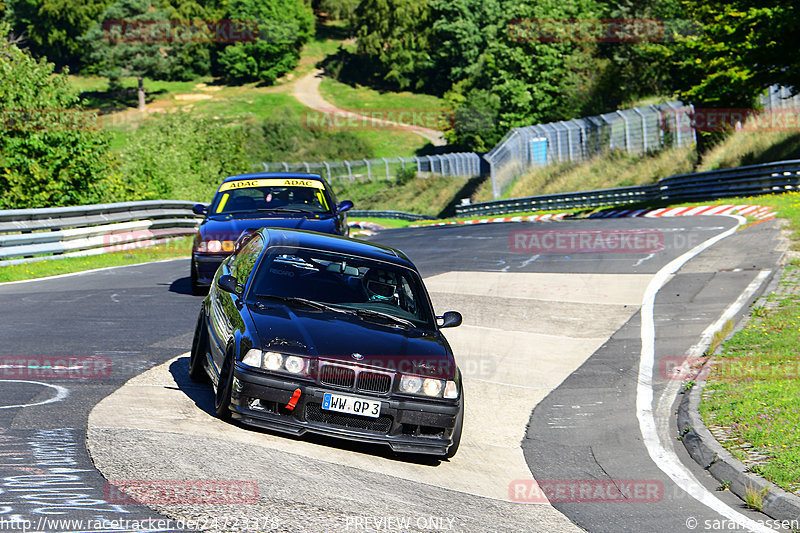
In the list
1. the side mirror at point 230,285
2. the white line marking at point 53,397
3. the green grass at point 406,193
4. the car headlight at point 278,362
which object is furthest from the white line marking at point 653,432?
Result: the green grass at point 406,193

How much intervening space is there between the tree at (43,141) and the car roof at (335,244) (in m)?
18.1

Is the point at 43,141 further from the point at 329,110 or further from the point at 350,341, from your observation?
the point at 329,110

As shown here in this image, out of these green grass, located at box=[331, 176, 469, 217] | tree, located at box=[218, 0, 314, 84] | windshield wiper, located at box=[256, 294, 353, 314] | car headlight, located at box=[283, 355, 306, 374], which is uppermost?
windshield wiper, located at box=[256, 294, 353, 314]

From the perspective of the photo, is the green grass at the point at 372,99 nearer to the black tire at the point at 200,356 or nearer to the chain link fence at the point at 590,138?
the chain link fence at the point at 590,138

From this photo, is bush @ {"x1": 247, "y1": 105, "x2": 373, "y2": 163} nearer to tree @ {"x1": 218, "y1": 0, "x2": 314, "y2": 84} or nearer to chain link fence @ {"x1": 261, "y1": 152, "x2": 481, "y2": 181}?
chain link fence @ {"x1": 261, "y1": 152, "x2": 481, "y2": 181}

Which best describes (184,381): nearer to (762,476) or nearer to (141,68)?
(762,476)

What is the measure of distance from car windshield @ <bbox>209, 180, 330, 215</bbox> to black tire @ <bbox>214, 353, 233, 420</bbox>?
7.46 metres

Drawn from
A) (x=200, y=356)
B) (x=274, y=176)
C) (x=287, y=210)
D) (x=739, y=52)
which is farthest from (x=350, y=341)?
(x=739, y=52)

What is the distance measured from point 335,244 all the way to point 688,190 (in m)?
29.1

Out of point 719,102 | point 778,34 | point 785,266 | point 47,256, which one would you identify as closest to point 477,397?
point 785,266

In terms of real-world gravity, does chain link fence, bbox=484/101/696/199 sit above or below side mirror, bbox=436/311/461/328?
below

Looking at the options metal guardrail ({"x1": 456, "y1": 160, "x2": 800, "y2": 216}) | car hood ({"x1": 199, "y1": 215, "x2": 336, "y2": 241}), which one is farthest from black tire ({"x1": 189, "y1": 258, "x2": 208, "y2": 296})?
Result: metal guardrail ({"x1": 456, "y1": 160, "x2": 800, "y2": 216})

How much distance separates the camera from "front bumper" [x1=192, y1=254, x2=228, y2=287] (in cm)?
1423

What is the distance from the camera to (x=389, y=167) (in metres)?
75.1
